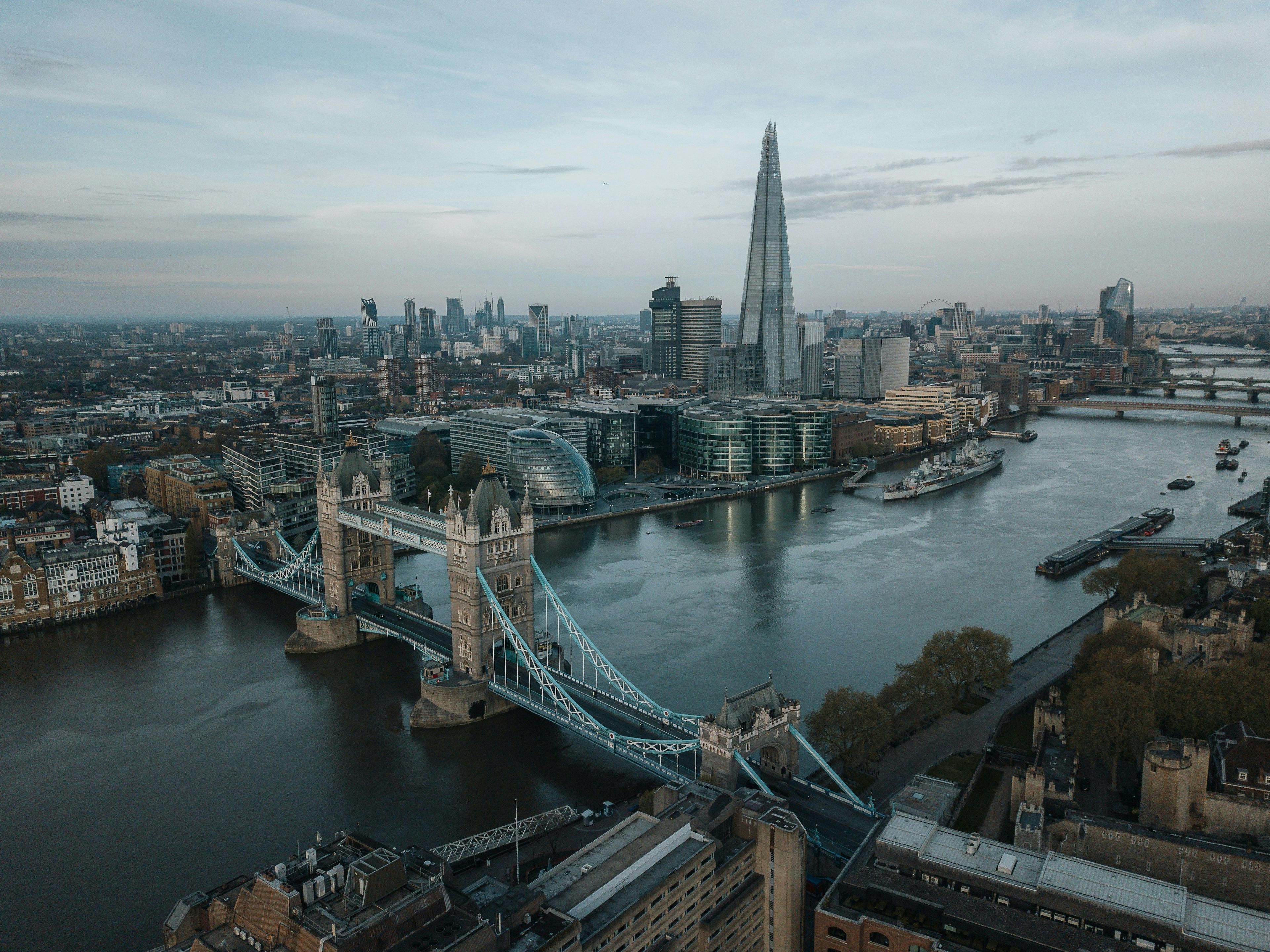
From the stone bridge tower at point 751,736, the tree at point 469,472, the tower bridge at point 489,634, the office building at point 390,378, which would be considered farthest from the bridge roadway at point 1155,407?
the stone bridge tower at point 751,736

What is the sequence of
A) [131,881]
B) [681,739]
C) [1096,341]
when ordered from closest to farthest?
[131,881]
[681,739]
[1096,341]

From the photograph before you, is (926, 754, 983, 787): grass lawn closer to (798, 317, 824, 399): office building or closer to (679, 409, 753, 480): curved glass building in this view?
(679, 409, 753, 480): curved glass building

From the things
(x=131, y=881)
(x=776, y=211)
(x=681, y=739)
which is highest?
(x=776, y=211)

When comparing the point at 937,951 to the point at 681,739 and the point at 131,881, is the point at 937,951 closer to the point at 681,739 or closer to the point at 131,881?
the point at 681,739

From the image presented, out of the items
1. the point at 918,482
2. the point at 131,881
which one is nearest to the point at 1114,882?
the point at 131,881

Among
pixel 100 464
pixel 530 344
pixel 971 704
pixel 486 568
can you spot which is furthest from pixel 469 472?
pixel 530 344

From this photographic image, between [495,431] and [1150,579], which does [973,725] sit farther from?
[495,431]

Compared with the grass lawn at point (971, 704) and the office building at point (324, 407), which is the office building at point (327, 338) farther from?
the grass lawn at point (971, 704)
